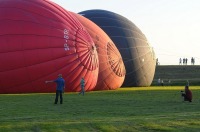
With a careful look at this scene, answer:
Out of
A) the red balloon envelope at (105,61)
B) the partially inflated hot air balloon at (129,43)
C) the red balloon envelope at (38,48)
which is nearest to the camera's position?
the red balloon envelope at (38,48)

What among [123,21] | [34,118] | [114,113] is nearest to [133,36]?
[123,21]

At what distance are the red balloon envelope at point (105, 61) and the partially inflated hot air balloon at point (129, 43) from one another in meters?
5.50

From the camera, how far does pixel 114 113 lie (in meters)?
14.3

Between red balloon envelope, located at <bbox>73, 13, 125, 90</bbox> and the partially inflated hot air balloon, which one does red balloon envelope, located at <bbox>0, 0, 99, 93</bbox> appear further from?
the partially inflated hot air balloon

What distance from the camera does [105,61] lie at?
30547 millimetres

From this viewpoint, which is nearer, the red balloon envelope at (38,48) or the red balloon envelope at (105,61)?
the red balloon envelope at (38,48)

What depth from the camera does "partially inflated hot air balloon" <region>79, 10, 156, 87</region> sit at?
124ft

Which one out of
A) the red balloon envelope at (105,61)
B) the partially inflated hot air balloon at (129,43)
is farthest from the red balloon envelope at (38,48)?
the partially inflated hot air balloon at (129,43)

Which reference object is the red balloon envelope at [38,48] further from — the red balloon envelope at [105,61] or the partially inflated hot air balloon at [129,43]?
the partially inflated hot air balloon at [129,43]

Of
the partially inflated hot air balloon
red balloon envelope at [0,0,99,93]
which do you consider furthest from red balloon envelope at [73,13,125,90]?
the partially inflated hot air balloon

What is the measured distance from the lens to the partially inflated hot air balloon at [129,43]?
37719mm

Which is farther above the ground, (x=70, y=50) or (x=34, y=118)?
(x=70, y=50)

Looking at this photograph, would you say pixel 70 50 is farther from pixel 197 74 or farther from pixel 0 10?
pixel 197 74

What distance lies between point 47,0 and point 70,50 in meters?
4.12
